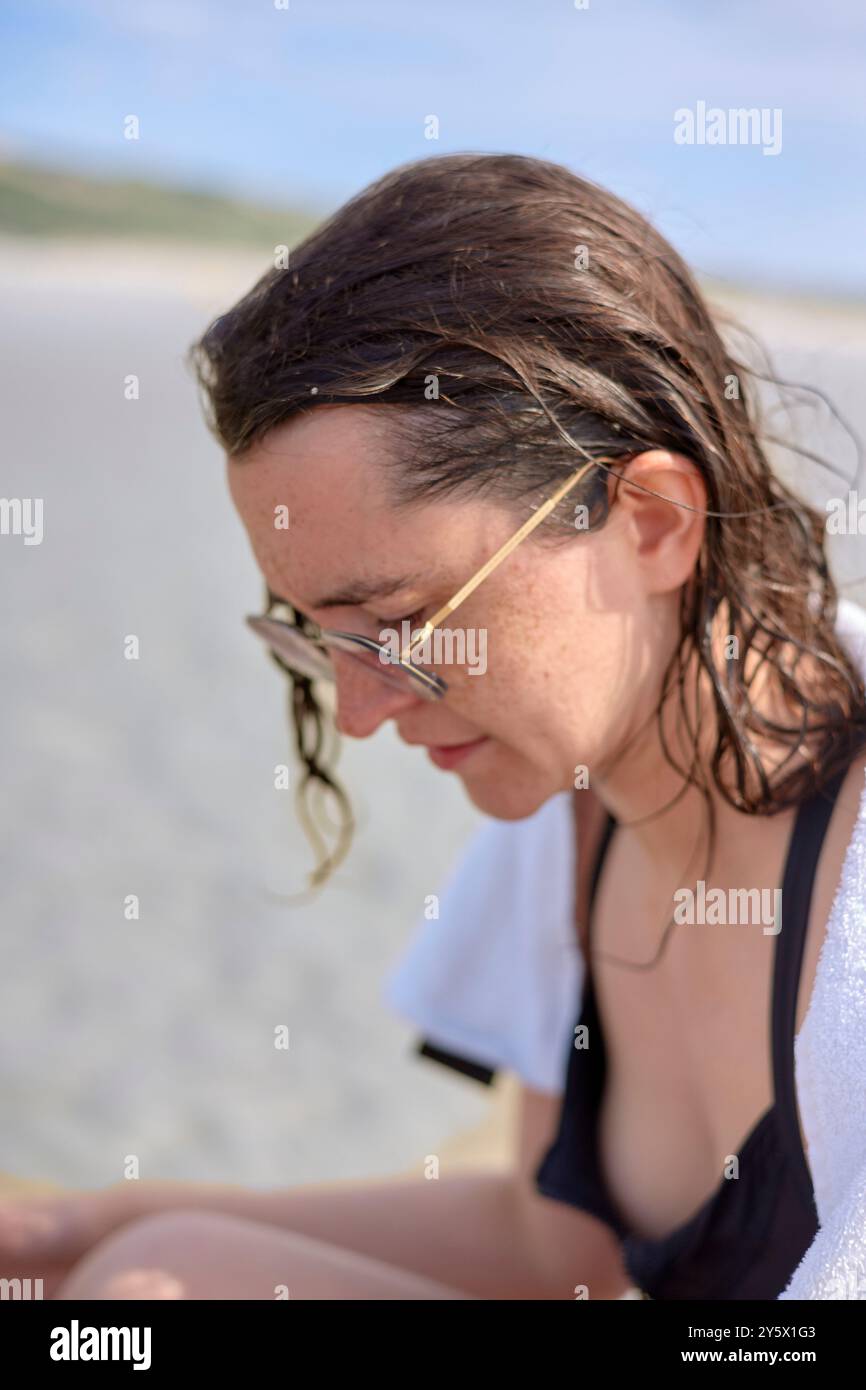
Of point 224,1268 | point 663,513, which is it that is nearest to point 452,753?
point 663,513

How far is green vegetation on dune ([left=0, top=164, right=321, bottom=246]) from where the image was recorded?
15.4m

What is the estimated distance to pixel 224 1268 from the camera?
1540 millimetres

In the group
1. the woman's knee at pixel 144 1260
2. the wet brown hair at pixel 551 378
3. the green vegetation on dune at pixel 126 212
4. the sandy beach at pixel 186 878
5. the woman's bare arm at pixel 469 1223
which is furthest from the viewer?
the green vegetation on dune at pixel 126 212

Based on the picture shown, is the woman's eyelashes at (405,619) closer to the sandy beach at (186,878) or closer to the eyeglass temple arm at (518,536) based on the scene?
the eyeglass temple arm at (518,536)

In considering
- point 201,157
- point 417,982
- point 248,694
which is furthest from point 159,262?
point 417,982

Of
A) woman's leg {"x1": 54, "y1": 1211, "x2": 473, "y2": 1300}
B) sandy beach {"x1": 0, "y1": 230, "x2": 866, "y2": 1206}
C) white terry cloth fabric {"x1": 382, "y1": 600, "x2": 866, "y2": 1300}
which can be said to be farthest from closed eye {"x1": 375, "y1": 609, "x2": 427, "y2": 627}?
woman's leg {"x1": 54, "y1": 1211, "x2": 473, "y2": 1300}

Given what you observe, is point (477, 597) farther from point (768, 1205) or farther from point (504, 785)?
point (768, 1205)

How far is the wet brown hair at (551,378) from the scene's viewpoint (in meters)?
1.22

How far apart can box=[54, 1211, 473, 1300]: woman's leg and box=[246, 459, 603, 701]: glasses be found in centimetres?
64

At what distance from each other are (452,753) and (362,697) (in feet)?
0.37

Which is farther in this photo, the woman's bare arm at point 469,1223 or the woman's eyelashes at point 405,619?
the woman's bare arm at point 469,1223

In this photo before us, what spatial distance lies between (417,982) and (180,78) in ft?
75.0

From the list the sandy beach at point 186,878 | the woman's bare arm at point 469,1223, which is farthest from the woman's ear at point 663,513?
the woman's bare arm at point 469,1223
